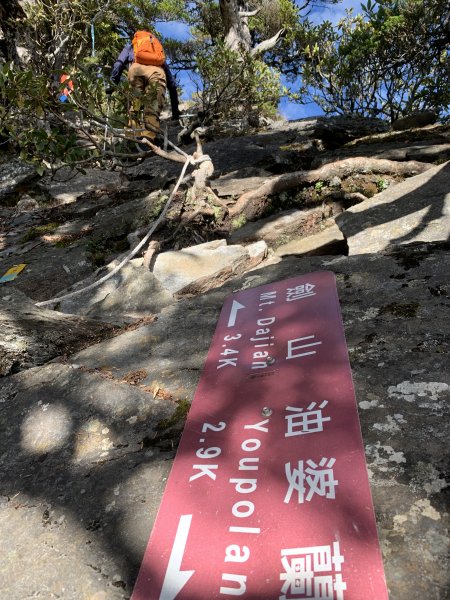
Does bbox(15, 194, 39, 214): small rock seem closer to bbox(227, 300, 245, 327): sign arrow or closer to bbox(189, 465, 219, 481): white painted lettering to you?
bbox(227, 300, 245, 327): sign arrow

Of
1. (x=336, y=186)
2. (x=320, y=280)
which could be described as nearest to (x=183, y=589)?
(x=320, y=280)

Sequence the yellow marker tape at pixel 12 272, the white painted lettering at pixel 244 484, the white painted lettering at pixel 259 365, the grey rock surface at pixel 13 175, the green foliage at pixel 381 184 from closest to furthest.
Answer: the white painted lettering at pixel 244 484, the white painted lettering at pixel 259 365, the green foliage at pixel 381 184, the yellow marker tape at pixel 12 272, the grey rock surface at pixel 13 175

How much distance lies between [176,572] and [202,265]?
3.35 meters

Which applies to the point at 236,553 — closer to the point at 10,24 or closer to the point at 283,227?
the point at 283,227

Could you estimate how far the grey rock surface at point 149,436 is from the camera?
1.28 m

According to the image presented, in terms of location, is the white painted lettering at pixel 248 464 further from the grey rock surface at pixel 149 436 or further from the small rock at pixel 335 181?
the small rock at pixel 335 181

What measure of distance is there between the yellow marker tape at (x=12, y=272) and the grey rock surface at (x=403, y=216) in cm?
447

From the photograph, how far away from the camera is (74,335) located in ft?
9.38

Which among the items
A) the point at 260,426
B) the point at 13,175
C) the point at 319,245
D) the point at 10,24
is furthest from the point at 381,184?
the point at 10,24

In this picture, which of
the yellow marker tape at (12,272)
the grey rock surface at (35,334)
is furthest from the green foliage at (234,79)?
the grey rock surface at (35,334)

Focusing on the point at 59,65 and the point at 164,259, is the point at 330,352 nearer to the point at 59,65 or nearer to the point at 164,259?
the point at 164,259

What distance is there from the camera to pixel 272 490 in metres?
1.38

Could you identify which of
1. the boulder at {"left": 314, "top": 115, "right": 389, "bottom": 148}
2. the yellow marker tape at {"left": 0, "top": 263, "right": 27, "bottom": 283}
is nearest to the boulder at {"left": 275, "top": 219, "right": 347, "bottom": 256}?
the yellow marker tape at {"left": 0, "top": 263, "right": 27, "bottom": 283}

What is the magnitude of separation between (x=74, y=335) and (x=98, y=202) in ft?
21.4
